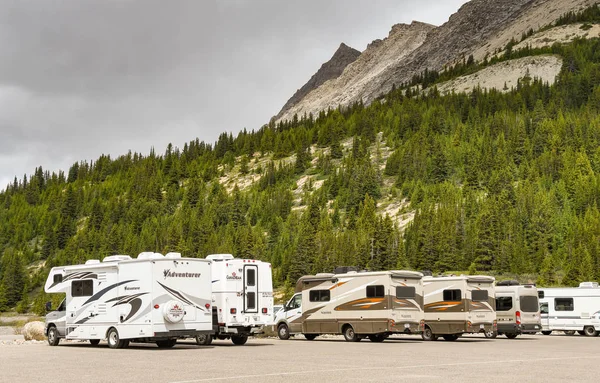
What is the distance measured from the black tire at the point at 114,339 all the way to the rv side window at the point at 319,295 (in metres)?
10.9

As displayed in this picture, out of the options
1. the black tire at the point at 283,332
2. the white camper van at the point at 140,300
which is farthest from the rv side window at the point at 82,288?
the black tire at the point at 283,332

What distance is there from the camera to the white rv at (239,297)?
30.5 metres

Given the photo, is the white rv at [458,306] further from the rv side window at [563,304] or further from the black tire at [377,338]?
the rv side window at [563,304]

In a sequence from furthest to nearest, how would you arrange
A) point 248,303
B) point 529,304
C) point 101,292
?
point 529,304 → point 248,303 → point 101,292

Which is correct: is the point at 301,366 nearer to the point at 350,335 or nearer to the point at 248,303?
the point at 248,303

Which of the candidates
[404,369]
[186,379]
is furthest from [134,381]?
[404,369]

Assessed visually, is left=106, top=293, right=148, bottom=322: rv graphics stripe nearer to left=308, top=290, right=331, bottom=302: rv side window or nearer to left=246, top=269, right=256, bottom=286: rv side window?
left=246, top=269, right=256, bottom=286: rv side window

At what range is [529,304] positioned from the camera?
132 ft

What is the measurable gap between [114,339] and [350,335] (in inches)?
468

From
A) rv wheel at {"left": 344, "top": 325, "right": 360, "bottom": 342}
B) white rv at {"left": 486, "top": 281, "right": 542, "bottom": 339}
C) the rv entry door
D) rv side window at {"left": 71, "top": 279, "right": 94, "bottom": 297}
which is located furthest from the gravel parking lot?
white rv at {"left": 486, "top": 281, "right": 542, "bottom": 339}

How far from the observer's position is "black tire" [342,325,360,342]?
34.2 m

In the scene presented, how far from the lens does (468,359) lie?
2191 cm

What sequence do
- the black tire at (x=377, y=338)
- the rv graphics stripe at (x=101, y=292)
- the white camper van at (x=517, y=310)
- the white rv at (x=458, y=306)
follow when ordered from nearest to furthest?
the rv graphics stripe at (x=101, y=292)
the black tire at (x=377, y=338)
the white rv at (x=458, y=306)
the white camper van at (x=517, y=310)

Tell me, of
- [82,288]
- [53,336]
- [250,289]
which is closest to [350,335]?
[250,289]
